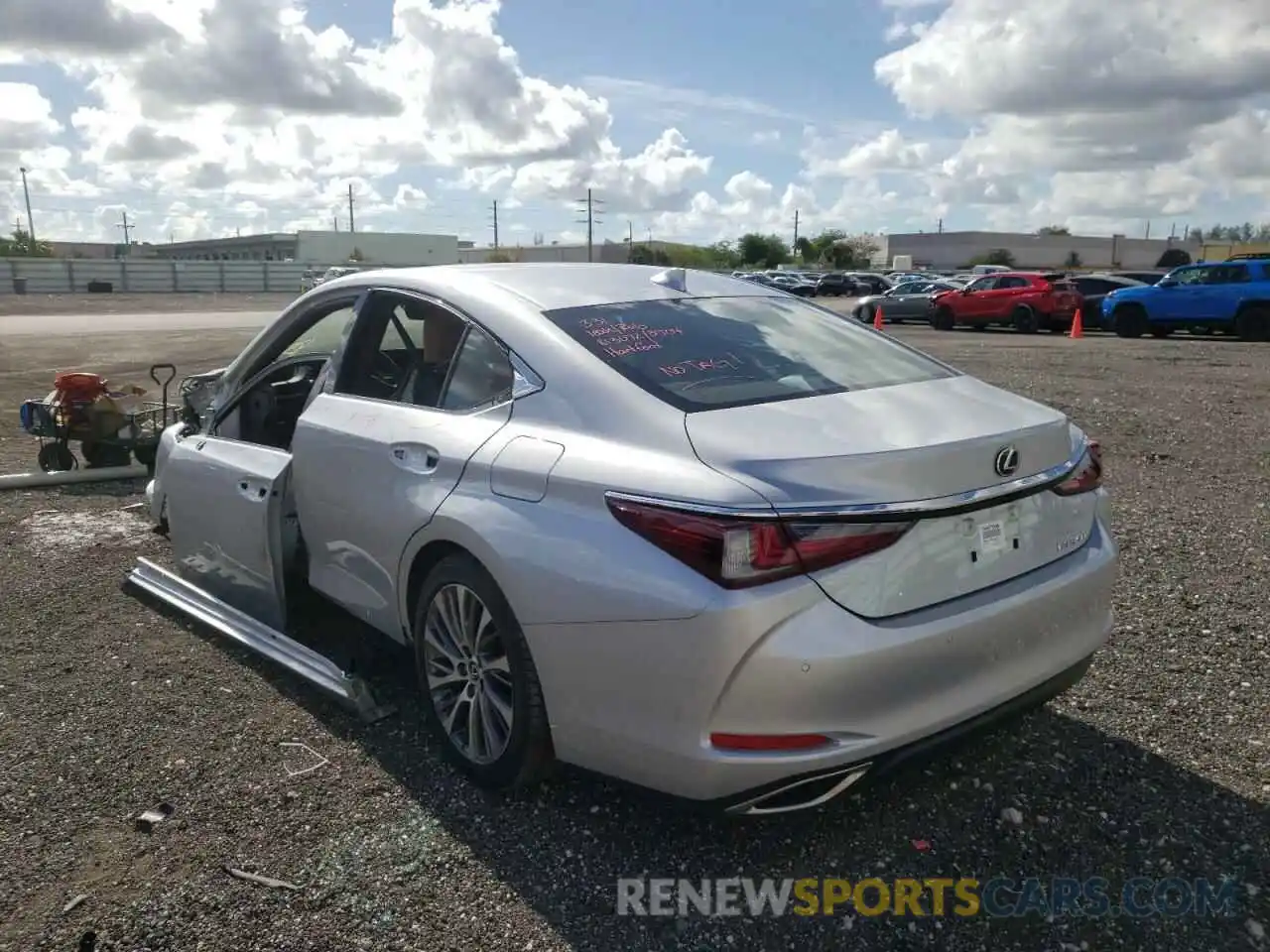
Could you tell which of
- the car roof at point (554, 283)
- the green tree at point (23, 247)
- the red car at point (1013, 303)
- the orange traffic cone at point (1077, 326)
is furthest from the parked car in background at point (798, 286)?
the green tree at point (23, 247)

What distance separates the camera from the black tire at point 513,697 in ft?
9.48

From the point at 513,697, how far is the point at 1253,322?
71.5 ft

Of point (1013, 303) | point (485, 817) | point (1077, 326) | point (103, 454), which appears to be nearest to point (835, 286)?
point (1013, 303)

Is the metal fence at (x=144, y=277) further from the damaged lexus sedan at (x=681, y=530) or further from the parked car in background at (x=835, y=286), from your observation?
the damaged lexus sedan at (x=681, y=530)

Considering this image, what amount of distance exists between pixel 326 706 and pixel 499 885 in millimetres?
1381

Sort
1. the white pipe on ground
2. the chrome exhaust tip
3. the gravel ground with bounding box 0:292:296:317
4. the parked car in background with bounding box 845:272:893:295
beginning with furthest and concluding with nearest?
1. the parked car in background with bounding box 845:272:893:295
2. the gravel ground with bounding box 0:292:296:317
3. the white pipe on ground
4. the chrome exhaust tip

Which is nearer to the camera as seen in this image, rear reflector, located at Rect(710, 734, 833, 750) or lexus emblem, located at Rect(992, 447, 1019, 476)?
rear reflector, located at Rect(710, 734, 833, 750)

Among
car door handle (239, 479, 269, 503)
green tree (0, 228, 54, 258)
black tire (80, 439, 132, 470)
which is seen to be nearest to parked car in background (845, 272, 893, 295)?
black tire (80, 439, 132, 470)

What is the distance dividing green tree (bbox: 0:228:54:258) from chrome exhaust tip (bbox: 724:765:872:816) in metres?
118

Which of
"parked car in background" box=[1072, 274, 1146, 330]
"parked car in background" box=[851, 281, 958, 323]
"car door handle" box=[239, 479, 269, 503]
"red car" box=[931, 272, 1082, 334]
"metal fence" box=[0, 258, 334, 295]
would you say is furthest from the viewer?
"metal fence" box=[0, 258, 334, 295]

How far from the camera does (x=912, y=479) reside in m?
2.53

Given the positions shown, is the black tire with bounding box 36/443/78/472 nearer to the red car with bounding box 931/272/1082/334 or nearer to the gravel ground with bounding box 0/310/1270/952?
the gravel ground with bounding box 0/310/1270/952

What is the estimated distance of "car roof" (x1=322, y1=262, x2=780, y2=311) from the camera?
352 centimetres

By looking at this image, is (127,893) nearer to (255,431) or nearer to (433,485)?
(433,485)
